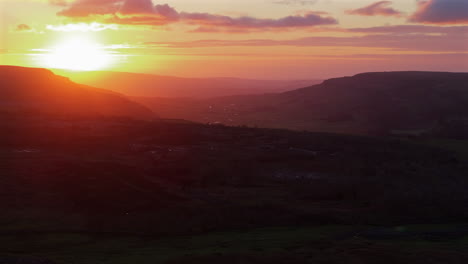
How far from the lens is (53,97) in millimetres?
108500

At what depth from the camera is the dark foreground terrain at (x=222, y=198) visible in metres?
32.4

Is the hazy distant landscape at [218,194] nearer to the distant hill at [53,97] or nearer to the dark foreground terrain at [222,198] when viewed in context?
the dark foreground terrain at [222,198]

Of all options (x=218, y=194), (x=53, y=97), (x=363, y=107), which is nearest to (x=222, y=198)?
(x=218, y=194)

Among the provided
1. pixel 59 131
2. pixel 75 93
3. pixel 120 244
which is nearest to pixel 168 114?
pixel 75 93

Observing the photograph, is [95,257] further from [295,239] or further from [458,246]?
[458,246]

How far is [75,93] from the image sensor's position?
114375mm

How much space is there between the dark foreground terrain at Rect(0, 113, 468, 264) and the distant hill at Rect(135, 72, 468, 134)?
40.8 meters

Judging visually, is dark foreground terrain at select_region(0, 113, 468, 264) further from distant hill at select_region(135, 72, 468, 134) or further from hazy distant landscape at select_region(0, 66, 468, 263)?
distant hill at select_region(135, 72, 468, 134)

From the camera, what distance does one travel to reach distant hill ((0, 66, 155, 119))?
99250 millimetres

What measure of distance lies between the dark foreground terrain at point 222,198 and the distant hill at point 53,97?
23.3 metres

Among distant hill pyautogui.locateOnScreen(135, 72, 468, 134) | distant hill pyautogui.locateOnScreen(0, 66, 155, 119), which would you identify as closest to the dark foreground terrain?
distant hill pyautogui.locateOnScreen(0, 66, 155, 119)

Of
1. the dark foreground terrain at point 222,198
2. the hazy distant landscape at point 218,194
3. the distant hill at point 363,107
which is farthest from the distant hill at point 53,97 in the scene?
the dark foreground terrain at point 222,198

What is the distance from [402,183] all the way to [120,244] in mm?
28852

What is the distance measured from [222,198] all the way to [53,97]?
228 feet
